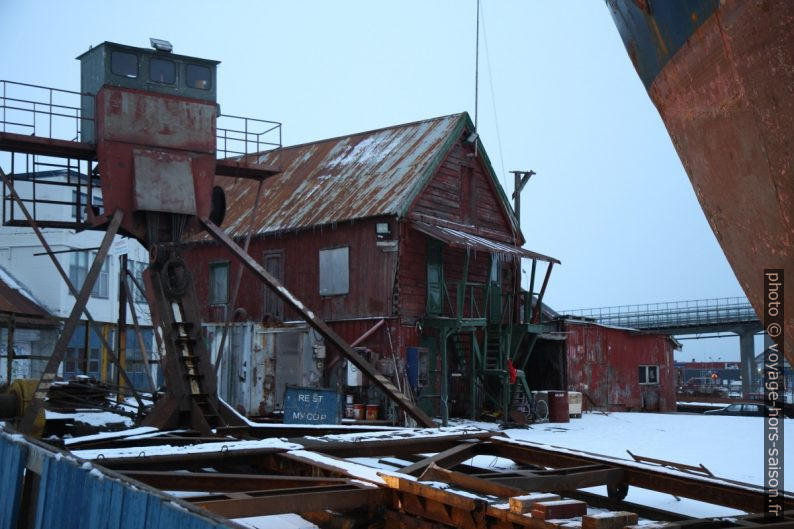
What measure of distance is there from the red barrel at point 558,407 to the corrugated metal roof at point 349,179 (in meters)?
6.58

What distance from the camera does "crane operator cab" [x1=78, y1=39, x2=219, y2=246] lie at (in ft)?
47.2

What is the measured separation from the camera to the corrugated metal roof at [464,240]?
21.5 m

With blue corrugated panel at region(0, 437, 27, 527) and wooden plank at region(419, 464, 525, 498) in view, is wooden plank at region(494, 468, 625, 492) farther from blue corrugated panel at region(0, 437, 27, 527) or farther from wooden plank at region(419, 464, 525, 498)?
blue corrugated panel at region(0, 437, 27, 527)

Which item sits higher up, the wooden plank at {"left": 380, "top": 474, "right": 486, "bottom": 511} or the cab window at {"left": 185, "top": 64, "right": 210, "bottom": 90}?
the cab window at {"left": 185, "top": 64, "right": 210, "bottom": 90}

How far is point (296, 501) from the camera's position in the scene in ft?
21.1

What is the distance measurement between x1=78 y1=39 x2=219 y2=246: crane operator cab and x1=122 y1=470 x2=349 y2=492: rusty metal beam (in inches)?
298

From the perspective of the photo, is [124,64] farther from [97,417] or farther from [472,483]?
[472,483]

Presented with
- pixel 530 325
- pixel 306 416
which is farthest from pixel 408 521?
pixel 530 325

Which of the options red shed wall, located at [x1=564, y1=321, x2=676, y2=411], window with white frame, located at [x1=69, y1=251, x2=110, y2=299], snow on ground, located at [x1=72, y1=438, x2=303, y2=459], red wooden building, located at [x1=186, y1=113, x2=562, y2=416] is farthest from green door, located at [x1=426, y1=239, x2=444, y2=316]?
window with white frame, located at [x1=69, y1=251, x2=110, y2=299]

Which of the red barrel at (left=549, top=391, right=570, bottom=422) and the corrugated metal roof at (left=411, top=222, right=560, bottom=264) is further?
the red barrel at (left=549, top=391, right=570, bottom=422)

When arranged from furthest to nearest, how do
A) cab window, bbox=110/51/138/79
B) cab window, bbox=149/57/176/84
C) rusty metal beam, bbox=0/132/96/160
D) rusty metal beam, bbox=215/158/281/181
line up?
rusty metal beam, bbox=215/158/281/181 → cab window, bbox=149/57/176/84 → cab window, bbox=110/51/138/79 → rusty metal beam, bbox=0/132/96/160

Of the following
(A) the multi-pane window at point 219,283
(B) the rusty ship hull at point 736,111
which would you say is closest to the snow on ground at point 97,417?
(B) the rusty ship hull at point 736,111

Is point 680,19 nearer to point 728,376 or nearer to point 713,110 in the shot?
point 713,110

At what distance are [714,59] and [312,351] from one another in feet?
62.1
